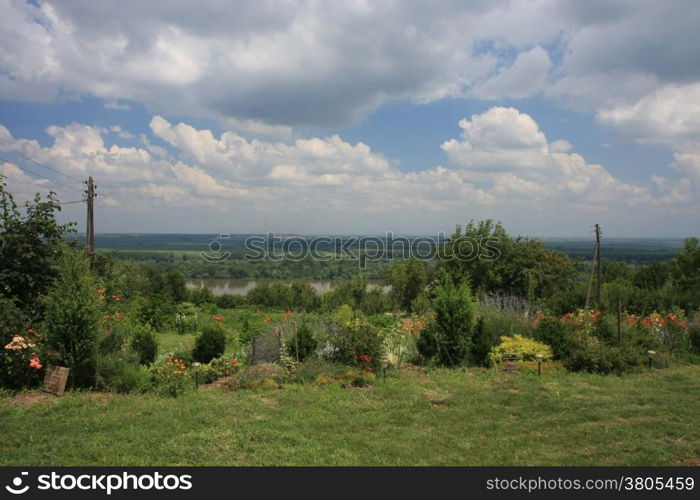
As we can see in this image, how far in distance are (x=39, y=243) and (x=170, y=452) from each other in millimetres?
6125

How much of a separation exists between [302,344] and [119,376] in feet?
11.9

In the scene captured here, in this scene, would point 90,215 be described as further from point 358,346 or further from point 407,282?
point 407,282

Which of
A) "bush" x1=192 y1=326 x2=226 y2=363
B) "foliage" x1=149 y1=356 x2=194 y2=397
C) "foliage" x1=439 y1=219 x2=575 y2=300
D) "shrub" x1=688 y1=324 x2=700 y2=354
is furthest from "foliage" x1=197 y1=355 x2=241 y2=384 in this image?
"foliage" x1=439 y1=219 x2=575 y2=300

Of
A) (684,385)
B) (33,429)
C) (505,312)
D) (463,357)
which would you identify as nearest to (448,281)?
(463,357)

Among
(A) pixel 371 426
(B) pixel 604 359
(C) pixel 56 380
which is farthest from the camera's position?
(B) pixel 604 359

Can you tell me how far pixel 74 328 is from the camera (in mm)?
7512

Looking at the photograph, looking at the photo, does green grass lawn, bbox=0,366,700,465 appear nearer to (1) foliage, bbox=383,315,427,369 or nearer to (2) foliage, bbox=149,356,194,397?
(2) foliage, bbox=149,356,194,397

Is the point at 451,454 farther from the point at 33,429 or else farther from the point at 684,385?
the point at 684,385

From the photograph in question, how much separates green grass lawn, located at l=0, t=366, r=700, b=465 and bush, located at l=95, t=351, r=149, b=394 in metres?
0.32

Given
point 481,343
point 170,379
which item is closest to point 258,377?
point 170,379

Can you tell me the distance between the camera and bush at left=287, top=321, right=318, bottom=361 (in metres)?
9.59

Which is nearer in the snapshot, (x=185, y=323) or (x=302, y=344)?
(x=302, y=344)

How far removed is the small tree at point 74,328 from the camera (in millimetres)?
7480
